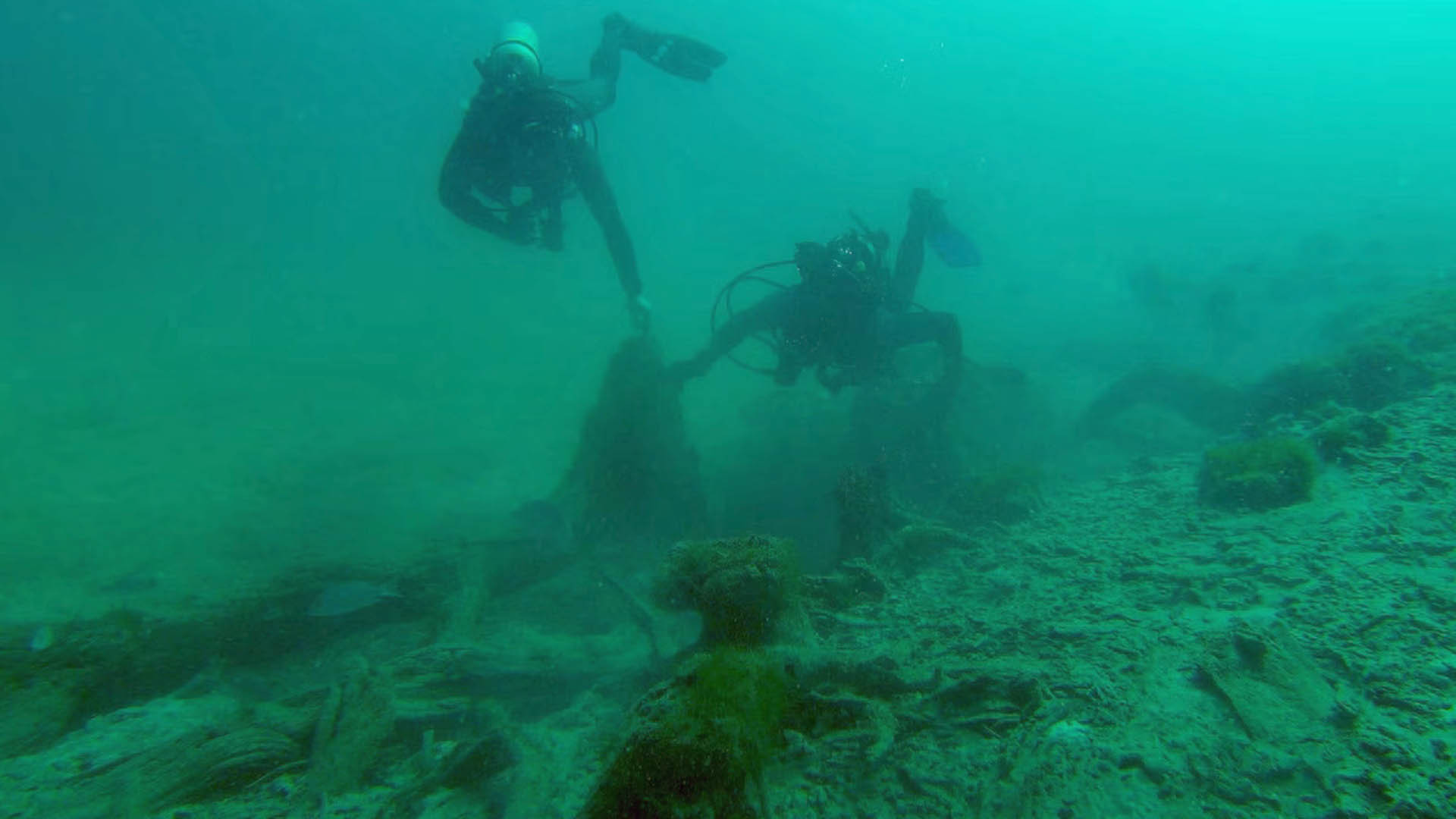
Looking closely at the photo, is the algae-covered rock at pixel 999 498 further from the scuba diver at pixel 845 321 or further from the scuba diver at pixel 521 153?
the scuba diver at pixel 521 153

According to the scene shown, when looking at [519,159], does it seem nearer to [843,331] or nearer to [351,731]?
[843,331]

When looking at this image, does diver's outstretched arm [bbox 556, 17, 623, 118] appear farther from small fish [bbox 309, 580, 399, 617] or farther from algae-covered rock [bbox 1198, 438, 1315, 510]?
algae-covered rock [bbox 1198, 438, 1315, 510]

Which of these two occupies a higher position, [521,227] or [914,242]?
[914,242]

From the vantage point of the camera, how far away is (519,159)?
22.3ft

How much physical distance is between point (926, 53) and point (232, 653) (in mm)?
133456

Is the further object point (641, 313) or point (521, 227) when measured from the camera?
point (641, 313)

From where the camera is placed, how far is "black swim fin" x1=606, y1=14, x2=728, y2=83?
8.83 metres

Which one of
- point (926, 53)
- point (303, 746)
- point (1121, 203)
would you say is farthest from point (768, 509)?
point (926, 53)

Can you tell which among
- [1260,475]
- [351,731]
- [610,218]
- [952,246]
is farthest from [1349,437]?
[610,218]

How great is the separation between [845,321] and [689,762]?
214 inches

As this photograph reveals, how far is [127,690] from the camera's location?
364 cm

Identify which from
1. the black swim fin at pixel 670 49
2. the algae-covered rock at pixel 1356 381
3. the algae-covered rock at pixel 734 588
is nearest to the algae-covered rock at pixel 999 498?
the algae-covered rock at pixel 1356 381

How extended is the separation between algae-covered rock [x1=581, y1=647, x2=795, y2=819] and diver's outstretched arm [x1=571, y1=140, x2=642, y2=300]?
643 centimetres

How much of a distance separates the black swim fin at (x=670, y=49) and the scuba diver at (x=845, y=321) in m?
3.60
